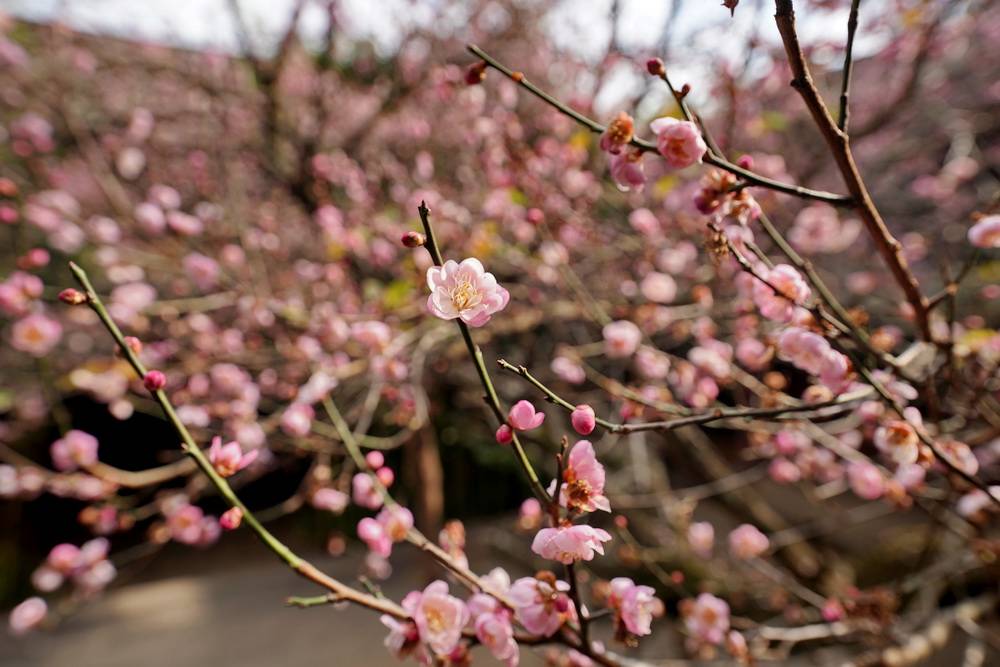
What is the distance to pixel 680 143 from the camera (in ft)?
2.65

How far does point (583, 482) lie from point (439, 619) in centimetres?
30

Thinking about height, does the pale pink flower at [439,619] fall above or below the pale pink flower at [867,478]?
above

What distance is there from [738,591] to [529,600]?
8.03ft

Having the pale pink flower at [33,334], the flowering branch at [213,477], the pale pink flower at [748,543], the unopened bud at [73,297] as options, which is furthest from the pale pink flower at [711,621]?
Answer: the pale pink flower at [33,334]

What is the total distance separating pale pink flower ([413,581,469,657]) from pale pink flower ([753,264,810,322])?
2.22ft

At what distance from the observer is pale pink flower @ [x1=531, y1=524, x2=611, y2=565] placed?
28.1 inches

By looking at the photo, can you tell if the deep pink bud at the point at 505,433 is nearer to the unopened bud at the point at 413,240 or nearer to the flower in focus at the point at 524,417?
the flower in focus at the point at 524,417

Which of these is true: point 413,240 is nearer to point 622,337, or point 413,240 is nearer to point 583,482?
point 583,482

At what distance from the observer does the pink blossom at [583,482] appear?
0.77m

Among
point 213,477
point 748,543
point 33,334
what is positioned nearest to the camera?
point 213,477

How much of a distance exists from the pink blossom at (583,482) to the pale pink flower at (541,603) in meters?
0.14

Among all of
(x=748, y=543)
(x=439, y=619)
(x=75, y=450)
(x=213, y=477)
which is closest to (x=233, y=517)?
(x=213, y=477)

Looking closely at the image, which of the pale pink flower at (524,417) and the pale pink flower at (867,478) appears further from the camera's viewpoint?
the pale pink flower at (867,478)

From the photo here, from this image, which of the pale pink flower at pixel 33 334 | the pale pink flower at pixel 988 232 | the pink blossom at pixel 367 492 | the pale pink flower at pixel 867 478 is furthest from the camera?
the pale pink flower at pixel 33 334
